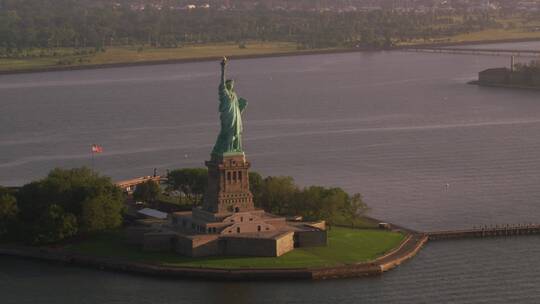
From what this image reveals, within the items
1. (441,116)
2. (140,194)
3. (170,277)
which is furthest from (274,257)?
(441,116)

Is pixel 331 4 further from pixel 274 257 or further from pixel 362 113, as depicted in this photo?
pixel 274 257

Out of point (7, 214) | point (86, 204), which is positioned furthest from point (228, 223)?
point (7, 214)

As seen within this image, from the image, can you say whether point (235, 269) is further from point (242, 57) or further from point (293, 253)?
point (242, 57)

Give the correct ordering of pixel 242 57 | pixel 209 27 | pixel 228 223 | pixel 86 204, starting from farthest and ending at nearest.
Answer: pixel 209 27 < pixel 242 57 < pixel 86 204 < pixel 228 223

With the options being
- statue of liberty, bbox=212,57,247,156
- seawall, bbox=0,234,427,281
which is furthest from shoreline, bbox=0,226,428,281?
statue of liberty, bbox=212,57,247,156

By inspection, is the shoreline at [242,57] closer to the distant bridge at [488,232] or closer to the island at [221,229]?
the island at [221,229]

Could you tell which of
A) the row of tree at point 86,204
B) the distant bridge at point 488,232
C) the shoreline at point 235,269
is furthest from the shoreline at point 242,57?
the shoreline at point 235,269
